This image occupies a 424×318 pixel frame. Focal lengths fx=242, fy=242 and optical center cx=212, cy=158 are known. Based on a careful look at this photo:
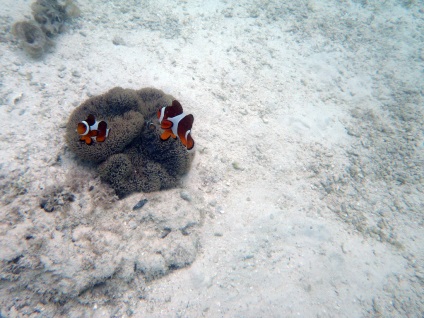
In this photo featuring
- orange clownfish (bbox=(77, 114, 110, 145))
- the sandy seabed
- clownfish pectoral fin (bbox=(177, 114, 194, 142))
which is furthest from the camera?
the sandy seabed

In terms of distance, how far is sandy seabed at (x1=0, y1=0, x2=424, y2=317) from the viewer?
2.83m

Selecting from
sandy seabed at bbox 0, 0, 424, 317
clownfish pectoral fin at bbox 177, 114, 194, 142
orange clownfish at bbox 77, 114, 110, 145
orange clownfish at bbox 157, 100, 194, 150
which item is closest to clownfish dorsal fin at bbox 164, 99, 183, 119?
orange clownfish at bbox 157, 100, 194, 150

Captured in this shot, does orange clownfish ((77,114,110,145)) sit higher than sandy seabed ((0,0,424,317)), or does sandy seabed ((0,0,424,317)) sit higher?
orange clownfish ((77,114,110,145))

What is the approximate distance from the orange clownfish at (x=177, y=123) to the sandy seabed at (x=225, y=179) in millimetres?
1459

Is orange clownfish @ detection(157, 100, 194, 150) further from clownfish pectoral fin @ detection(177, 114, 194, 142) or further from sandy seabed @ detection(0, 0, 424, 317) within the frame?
sandy seabed @ detection(0, 0, 424, 317)

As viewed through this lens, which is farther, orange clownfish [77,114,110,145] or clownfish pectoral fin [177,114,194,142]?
orange clownfish [77,114,110,145]

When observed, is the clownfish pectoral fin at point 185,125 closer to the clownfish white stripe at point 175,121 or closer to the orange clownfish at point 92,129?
the clownfish white stripe at point 175,121

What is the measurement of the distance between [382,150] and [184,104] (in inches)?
169

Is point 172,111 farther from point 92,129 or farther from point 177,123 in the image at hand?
point 92,129

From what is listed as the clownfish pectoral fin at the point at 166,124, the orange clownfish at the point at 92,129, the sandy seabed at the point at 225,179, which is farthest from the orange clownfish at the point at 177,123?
the sandy seabed at the point at 225,179

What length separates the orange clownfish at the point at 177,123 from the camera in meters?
2.08

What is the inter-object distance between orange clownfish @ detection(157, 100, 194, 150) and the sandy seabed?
1.46m

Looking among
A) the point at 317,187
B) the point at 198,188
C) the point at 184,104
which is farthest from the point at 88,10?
the point at 317,187

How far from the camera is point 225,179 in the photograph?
13.2 ft
